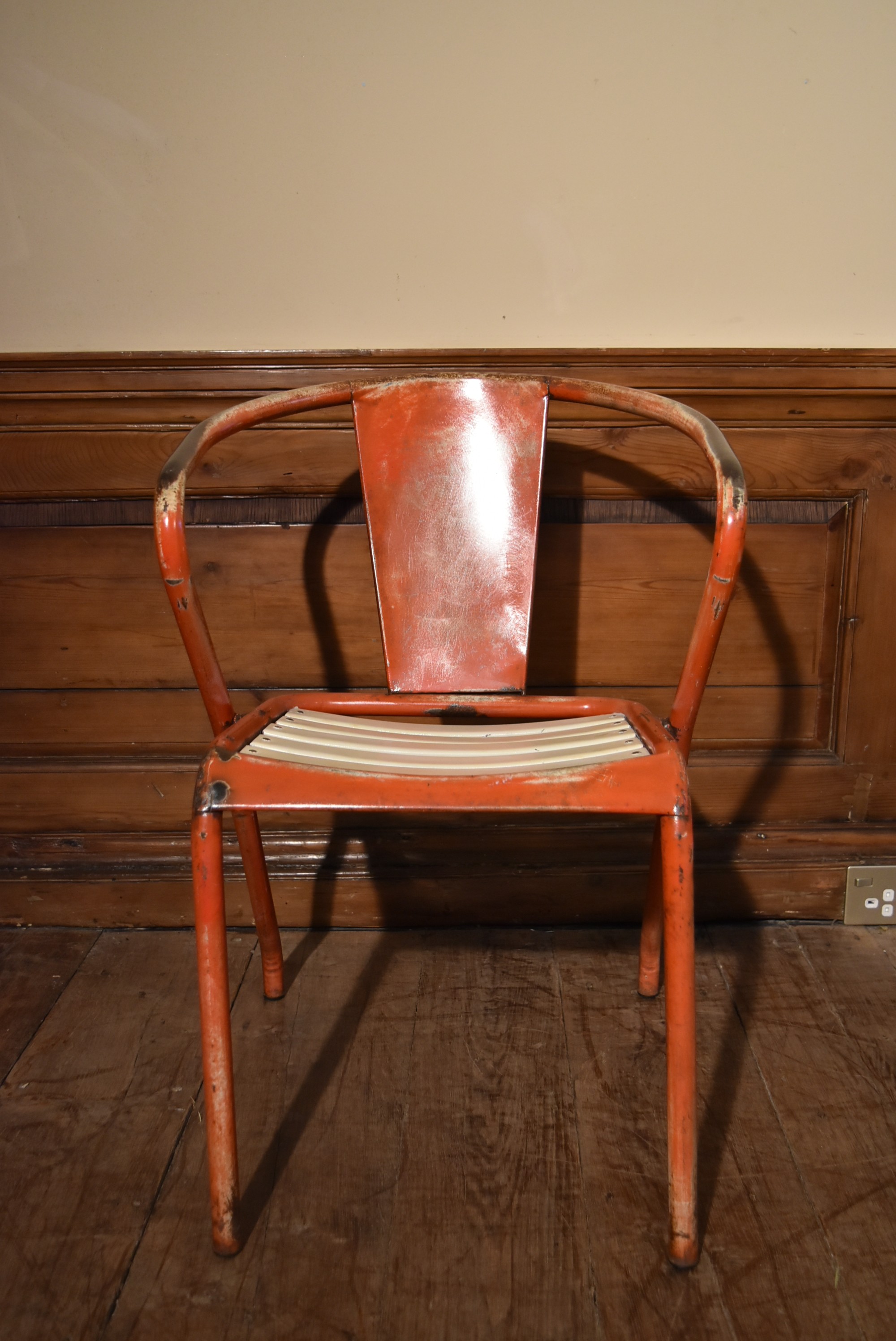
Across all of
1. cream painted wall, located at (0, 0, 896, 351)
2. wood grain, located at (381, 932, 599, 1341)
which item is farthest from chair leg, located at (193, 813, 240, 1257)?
cream painted wall, located at (0, 0, 896, 351)

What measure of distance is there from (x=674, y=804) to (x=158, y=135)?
3.48 ft

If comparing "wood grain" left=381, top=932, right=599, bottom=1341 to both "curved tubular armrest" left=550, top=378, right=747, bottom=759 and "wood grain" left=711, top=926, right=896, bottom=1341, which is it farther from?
"curved tubular armrest" left=550, top=378, right=747, bottom=759

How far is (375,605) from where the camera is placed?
4.37 ft

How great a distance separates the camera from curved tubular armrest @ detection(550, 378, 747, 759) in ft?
2.80

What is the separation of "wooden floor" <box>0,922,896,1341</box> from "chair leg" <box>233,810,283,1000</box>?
0.03 meters

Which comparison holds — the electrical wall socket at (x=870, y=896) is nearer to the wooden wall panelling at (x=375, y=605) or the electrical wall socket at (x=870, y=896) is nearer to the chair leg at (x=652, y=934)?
the wooden wall panelling at (x=375, y=605)

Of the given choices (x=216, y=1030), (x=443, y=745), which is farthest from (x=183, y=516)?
(x=216, y=1030)

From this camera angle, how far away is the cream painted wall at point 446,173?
1164 millimetres

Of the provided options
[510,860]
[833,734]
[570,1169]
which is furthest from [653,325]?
[570,1169]

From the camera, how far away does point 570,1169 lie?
3.01 feet

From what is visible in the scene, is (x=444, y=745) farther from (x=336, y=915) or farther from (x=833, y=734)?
(x=833, y=734)

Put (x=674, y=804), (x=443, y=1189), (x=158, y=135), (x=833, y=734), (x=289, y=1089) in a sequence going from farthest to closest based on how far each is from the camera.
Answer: (x=833, y=734), (x=158, y=135), (x=289, y=1089), (x=443, y=1189), (x=674, y=804)

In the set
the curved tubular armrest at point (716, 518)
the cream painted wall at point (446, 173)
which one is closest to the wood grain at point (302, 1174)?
the curved tubular armrest at point (716, 518)

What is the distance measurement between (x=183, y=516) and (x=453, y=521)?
1.08 feet
